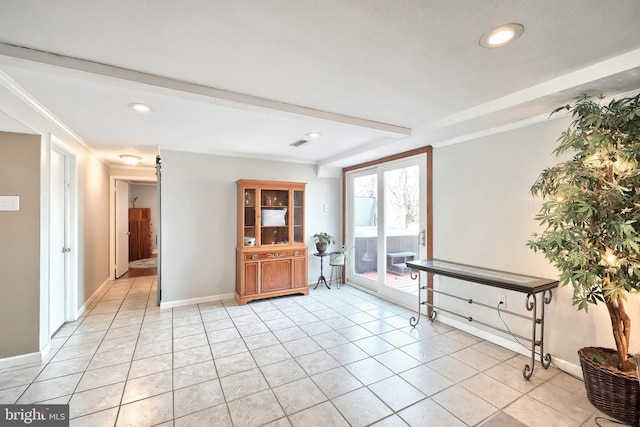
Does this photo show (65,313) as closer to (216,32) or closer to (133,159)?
(133,159)

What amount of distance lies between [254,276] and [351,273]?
6.11 ft

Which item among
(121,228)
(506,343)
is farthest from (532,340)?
(121,228)

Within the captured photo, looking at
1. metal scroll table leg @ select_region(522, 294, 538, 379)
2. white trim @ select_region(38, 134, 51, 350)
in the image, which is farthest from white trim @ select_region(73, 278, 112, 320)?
metal scroll table leg @ select_region(522, 294, 538, 379)

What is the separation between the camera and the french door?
151 inches

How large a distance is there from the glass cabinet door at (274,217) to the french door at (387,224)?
1.27m

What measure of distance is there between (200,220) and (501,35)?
4006 millimetres

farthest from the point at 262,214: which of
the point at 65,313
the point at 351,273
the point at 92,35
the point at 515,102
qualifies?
the point at 515,102

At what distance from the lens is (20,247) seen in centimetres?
247

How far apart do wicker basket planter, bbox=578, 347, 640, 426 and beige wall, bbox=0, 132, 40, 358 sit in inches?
174

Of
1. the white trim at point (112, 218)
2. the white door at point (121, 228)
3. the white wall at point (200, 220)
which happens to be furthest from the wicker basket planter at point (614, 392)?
the white door at point (121, 228)

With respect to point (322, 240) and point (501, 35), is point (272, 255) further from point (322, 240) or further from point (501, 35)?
point (501, 35)

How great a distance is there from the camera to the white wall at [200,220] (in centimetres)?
399

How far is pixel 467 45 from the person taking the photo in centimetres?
156

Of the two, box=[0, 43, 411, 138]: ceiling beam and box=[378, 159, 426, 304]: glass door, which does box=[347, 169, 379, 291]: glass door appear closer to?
box=[378, 159, 426, 304]: glass door
